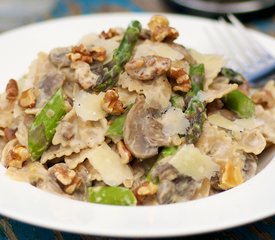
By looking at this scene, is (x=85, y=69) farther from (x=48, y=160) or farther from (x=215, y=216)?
(x=215, y=216)

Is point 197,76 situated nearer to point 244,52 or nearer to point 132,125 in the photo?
point 132,125

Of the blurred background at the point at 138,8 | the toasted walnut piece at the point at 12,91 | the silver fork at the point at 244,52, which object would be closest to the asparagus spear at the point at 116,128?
the toasted walnut piece at the point at 12,91

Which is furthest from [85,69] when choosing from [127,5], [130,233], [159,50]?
[127,5]

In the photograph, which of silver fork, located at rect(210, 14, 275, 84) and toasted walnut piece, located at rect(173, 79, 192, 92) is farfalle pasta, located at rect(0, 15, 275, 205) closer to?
toasted walnut piece, located at rect(173, 79, 192, 92)

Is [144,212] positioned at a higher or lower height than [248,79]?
higher

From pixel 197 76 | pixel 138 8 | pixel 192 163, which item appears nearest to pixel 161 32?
pixel 197 76

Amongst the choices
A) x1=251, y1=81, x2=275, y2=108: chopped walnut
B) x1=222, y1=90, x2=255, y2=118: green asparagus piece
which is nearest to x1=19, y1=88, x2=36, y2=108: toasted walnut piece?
x1=222, y1=90, x2=255, y2=118: green asparagus piece

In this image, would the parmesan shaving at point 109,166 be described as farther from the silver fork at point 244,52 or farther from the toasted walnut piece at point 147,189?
the silver fork at point 244,52
